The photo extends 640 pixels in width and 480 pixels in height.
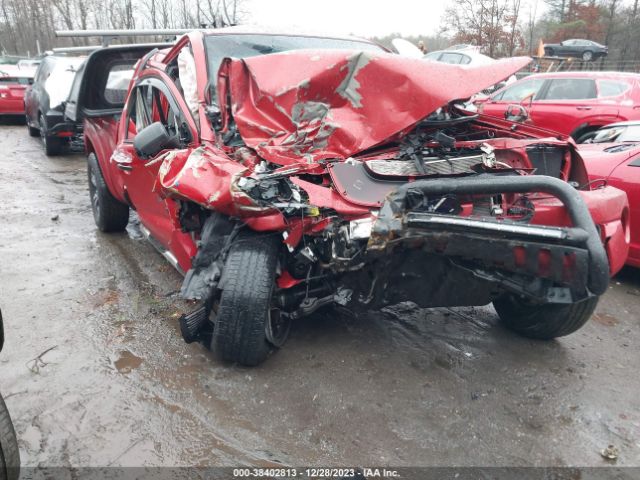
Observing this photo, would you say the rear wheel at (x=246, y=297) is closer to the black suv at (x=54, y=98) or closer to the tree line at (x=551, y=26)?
the black suv at (x=54, y=98)

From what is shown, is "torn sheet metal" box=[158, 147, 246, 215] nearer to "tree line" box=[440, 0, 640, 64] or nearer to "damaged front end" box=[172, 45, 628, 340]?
"damaged front end" box=[172, 45, 628, 340]

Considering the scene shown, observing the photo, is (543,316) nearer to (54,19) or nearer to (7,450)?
(7,450)

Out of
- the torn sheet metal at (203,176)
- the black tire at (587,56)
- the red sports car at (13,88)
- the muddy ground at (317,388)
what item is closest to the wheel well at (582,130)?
the muddy ground at (317,388)

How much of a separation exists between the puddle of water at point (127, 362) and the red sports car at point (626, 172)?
3426mm

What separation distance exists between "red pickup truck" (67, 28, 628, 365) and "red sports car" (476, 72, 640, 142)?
4.98 metres

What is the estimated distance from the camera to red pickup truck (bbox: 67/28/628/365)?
2.37 m

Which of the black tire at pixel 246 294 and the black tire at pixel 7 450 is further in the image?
the black tire at pixel 246 294

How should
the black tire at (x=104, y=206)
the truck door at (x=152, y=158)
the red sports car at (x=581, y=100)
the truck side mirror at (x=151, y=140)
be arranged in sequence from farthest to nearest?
the red sports car at (x=581, y=100), the black tire at (x=104, y=206), the truck door at (x=152, y=158), the truck side mirror at (x=151, y=140)

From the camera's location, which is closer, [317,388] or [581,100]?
[317,388]

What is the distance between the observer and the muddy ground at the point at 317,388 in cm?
250

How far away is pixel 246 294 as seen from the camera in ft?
9.11

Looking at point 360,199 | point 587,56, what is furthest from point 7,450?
point 587,56

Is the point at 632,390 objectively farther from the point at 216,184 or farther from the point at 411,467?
the point at 216,184

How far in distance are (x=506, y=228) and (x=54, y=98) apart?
10003 mm
